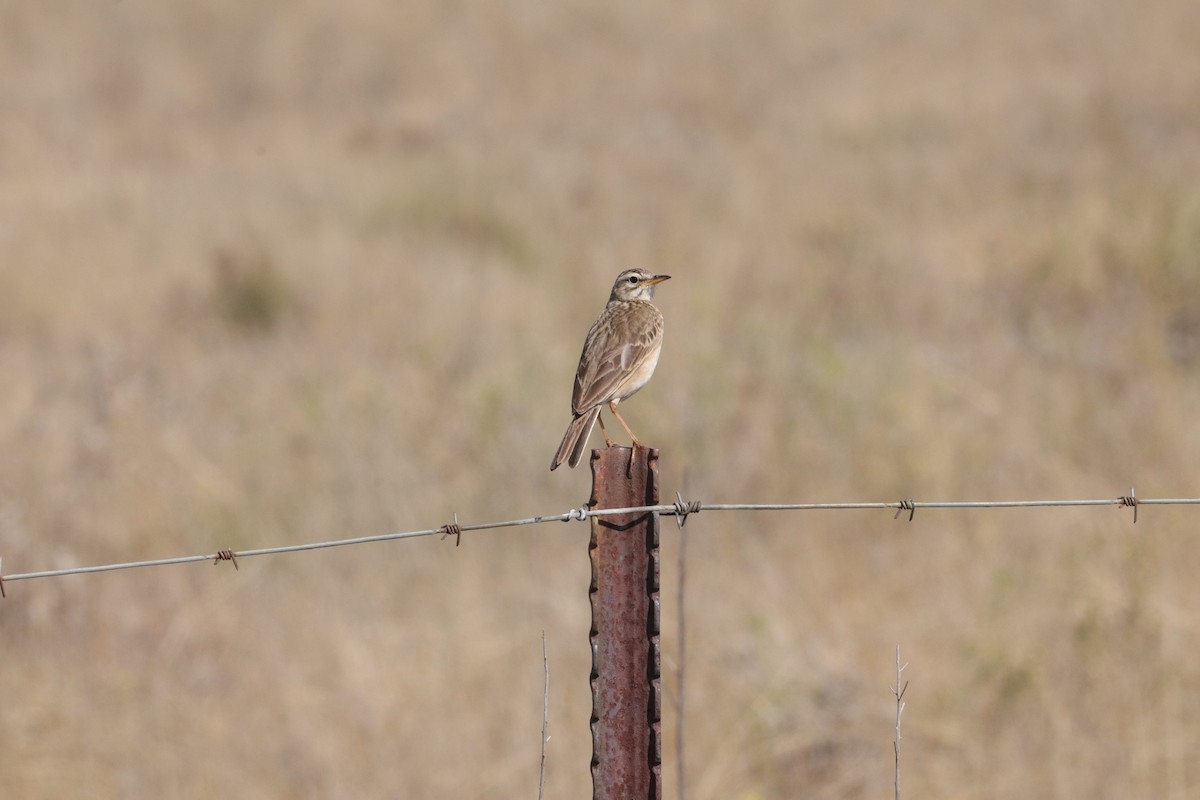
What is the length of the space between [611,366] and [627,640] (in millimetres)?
2062

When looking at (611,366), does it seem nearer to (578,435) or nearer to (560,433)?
(578,435)

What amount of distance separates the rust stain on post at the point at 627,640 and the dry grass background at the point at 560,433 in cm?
103

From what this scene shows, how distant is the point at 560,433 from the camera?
10523 millimetres

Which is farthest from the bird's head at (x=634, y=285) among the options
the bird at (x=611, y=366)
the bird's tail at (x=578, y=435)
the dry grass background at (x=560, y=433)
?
the dry grass background at (x=560, y=433)

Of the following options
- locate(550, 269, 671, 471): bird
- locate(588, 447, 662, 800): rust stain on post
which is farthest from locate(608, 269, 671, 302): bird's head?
locate(588, 447, 662, 800): rust stain on post

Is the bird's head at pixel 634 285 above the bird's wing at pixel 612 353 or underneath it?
above

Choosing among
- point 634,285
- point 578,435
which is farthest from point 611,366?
point 634,285

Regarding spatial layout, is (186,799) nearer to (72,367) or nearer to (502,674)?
(502,674)

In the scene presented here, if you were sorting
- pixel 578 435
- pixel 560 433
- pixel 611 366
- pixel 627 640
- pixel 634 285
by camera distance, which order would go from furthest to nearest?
pixel 560 433 → pixel 634 285 → pixel 611 366 → pixel 578 435 → pixel 627 640

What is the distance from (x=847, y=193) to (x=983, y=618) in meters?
11.5

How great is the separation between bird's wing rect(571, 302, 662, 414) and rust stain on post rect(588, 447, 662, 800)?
1869mm

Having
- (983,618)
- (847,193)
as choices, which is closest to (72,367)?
(983,618)

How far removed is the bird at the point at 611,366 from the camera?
15.1 feet

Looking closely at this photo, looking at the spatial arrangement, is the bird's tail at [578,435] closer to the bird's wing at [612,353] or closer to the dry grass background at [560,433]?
the bird's wing at [612,353]
